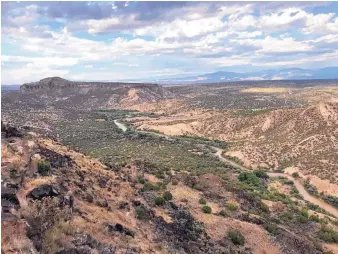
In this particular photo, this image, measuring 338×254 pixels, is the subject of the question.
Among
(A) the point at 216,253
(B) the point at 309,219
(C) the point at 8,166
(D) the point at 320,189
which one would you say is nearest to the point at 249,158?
(D) the point at 320,189

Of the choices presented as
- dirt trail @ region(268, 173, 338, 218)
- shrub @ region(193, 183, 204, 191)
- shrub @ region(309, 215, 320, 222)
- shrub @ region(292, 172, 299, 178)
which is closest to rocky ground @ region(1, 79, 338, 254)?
shrub @ region(309, 215, 320, 222)

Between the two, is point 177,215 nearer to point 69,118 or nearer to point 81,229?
point 81,229

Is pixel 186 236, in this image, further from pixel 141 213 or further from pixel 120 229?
pixel 120 229

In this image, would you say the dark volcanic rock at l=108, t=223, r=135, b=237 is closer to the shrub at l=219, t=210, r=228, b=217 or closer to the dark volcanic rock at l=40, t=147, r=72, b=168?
the dark volcanic rock at l=40, t=147, r=72, b=168

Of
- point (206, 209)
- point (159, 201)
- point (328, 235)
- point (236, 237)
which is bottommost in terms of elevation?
point (328, 235)

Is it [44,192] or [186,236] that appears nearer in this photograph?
[44,192]

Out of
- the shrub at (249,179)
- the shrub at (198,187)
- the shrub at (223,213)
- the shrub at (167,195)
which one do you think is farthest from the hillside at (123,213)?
the shrub at (249,179)

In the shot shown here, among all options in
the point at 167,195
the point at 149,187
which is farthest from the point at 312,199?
the point at 167,195
